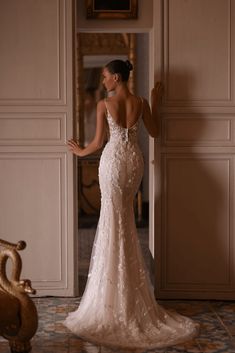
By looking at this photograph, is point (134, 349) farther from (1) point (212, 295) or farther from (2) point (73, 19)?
(2) point (73, 19)

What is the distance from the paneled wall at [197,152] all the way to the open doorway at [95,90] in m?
3.57

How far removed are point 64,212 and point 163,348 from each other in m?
1.53

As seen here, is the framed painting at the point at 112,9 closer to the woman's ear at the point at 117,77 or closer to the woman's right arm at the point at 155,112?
the woman's right arm at the point at 155,112

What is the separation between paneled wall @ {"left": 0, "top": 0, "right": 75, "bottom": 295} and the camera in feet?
15.5

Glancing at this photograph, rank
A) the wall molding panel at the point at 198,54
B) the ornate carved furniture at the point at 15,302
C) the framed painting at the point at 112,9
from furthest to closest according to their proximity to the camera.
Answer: the framed painting at the point at 112,9
the wall molding panel at the point at 198,54
the ornate carved furniture at the point at 15,302

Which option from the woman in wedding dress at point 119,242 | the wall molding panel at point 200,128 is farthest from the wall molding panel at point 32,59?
the wall molding panel at point 200,128

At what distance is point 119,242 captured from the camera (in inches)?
165

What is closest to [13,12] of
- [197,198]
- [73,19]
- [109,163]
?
[73,19]

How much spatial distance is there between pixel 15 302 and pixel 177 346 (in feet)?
3.48

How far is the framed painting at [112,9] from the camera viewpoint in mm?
4988

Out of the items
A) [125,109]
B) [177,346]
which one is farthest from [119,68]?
[177,346]

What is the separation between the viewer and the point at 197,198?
4.76 metres

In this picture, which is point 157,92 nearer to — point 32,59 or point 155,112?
point 155,112

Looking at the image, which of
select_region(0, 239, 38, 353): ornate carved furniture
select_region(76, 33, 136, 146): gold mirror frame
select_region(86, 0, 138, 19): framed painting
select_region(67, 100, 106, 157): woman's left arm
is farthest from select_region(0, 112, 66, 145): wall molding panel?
select_region(76, 33, 136, 146): gold mirror frame
